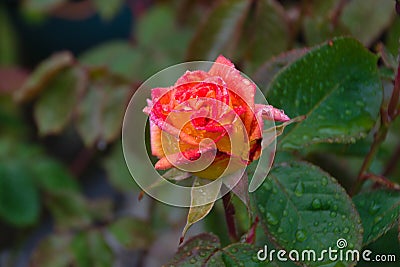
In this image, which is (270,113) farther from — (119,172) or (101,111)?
(119,172)

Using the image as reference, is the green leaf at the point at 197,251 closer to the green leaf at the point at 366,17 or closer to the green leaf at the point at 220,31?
the green leaf at the point at 220,31

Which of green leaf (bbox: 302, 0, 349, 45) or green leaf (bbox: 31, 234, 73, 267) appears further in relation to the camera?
green leaf (bbox: 31, 234, 73, 267)

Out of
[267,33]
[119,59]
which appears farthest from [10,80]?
[267,33]

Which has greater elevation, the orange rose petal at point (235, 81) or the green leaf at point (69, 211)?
the orange rose petal at point (235, 81)

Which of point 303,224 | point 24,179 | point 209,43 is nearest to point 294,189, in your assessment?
point 303,224

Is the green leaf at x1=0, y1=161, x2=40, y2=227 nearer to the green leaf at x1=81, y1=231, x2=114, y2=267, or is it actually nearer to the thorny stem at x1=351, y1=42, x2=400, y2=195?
the green leaf at x1=81, y1=231, x2=114, y2=267

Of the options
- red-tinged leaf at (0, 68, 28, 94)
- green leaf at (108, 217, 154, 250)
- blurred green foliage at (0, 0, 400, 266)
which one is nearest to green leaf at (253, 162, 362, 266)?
blurred green foliage at (0, 0, 400, 266)

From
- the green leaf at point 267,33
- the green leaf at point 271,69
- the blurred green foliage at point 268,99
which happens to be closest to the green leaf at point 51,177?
the blurred green foliage at point 268,99
